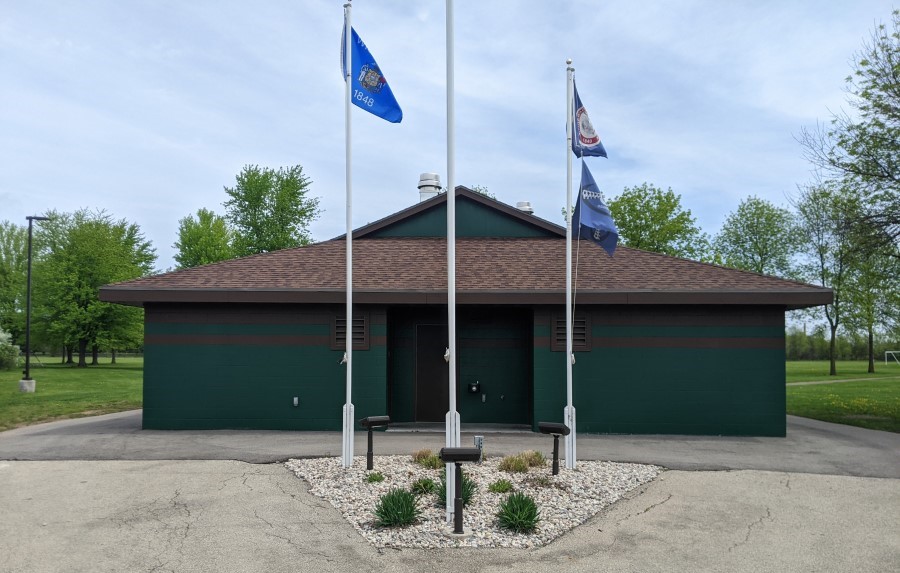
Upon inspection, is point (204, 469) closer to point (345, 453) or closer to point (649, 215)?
point (345, 453)

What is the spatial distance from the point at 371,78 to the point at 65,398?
19631mm

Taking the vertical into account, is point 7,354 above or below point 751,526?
above

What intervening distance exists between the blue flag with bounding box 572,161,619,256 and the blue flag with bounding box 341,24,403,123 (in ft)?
9.26

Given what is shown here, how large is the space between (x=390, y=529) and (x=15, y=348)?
145ft

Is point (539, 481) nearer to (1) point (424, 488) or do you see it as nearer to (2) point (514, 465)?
(2) point (514, 465)

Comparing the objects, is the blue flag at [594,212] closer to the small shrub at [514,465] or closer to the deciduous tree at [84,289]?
the small shrub at [514,465]

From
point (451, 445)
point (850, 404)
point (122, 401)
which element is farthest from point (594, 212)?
point (122, 401)

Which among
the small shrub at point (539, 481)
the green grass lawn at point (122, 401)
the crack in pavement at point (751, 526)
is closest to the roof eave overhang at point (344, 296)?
the green grass lawn at point (122, 401)

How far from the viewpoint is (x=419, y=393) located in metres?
15.5

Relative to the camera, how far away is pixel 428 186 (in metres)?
20.6

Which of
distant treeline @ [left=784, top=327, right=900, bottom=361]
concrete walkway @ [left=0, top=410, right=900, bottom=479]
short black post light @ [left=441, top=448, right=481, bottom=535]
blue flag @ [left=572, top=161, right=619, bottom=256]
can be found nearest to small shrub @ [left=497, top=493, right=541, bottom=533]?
short black post light @ [left=441, top=448, right=481, bottom=535]

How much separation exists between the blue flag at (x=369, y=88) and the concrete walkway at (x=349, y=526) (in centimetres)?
515

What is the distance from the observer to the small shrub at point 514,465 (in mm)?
9633

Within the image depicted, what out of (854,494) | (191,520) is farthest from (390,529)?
(854,494)
